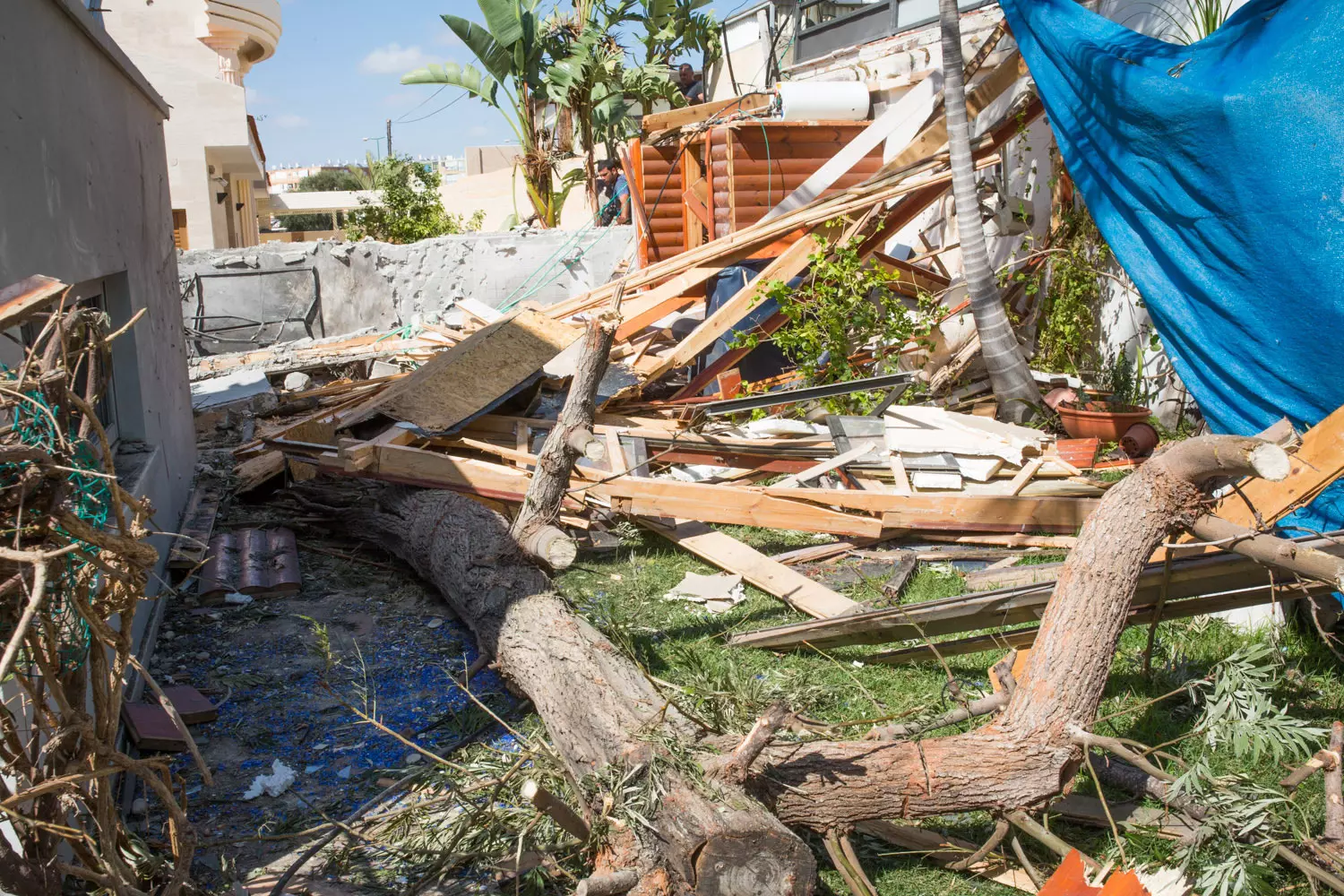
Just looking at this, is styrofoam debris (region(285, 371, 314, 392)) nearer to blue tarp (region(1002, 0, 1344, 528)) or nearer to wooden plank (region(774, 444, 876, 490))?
wooden plank (region(774, 444, 876, 490))

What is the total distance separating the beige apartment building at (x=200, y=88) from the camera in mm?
19984

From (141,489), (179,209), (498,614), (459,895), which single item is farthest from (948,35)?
(179,209)

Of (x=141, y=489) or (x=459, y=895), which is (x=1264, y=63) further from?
(x=141, y=489)

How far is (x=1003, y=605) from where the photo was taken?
12.9 feet

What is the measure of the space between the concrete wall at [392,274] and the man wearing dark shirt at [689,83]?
254 inches

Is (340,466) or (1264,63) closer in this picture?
(1264,63)

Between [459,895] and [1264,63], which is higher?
[1264,63]

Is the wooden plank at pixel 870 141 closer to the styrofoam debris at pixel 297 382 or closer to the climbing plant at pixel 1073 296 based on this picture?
the climbing plant at pixel 1073 296

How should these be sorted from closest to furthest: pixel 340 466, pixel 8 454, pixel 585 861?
pixel 8 454 < pixel 585 861 < pixel 340 466

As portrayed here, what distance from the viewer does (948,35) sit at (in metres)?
7.24

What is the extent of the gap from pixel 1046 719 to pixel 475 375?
5088 millimetres

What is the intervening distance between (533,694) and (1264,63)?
14.6ft

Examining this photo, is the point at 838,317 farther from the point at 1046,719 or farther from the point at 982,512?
the point at 1046,719

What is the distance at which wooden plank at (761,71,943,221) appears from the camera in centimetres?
897
